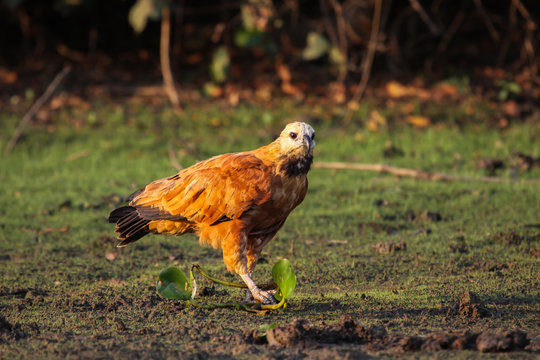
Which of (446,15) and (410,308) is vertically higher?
(446,15)

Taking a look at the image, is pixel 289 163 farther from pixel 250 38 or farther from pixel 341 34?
pixel 250 38

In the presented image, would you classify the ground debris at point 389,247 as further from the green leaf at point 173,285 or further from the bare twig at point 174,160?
the bare twig at point 174,160

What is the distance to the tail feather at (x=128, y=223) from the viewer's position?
17.9 feet

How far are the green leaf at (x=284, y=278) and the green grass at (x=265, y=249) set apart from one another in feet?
0.64

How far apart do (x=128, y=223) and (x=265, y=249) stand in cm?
180

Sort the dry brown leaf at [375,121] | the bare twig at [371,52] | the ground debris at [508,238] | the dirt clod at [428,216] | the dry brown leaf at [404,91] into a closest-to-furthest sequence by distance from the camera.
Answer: the ground debris at [508,238], the dirt clod at [428,216], the bare twig at [371,52], the dry brown leaf at [375,121], the dry brown leaf at [404,91]

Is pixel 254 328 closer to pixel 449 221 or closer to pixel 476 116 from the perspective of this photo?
pixel 449 221

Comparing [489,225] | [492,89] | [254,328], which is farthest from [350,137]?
[254,328]

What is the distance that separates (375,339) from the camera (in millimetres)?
4156

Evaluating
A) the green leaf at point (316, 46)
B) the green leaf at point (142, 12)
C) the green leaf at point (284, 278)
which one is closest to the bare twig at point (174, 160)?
the green leaf at point (142, 12)

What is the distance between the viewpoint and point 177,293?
16.1 feet

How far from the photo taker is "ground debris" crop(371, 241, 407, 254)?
6.52 meters

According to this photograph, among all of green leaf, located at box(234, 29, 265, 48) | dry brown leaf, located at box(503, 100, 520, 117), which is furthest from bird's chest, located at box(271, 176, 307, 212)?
dry brown leaf, located at box(503, 100, 520, 117)

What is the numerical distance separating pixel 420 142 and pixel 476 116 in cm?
143
